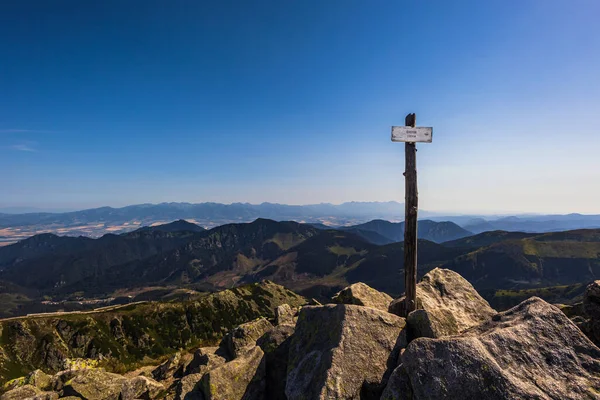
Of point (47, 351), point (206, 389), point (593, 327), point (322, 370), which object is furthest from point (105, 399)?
point (47, 351)

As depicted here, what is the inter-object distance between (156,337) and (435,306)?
202 m

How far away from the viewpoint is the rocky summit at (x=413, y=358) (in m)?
9.72

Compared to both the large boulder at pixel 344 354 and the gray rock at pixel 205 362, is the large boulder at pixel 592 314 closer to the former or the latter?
the large boulder at pixel 344 354

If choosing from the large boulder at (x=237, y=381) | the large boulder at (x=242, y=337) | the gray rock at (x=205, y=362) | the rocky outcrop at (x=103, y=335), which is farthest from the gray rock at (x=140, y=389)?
the rocky outcrop at (x=103, y=335)

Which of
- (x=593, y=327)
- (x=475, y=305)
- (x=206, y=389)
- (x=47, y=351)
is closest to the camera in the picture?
(x=593, y=327)

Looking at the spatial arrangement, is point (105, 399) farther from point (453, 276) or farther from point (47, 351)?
point (47, 351)

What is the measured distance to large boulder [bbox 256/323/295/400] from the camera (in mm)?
15289

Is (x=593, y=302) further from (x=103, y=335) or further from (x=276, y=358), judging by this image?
(x=103, y=335)

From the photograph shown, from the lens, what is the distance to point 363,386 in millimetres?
11703

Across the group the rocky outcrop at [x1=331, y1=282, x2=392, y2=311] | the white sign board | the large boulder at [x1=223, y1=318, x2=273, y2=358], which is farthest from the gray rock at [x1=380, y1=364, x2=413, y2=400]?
the large boulder at [x1=223, y1=318, x2=273, y2=358]

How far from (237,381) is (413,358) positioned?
1003 centimetres

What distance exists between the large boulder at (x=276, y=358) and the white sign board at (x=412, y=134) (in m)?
14.3

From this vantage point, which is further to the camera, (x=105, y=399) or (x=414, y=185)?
(x=105, y=399)

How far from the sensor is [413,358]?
34.7 ft
